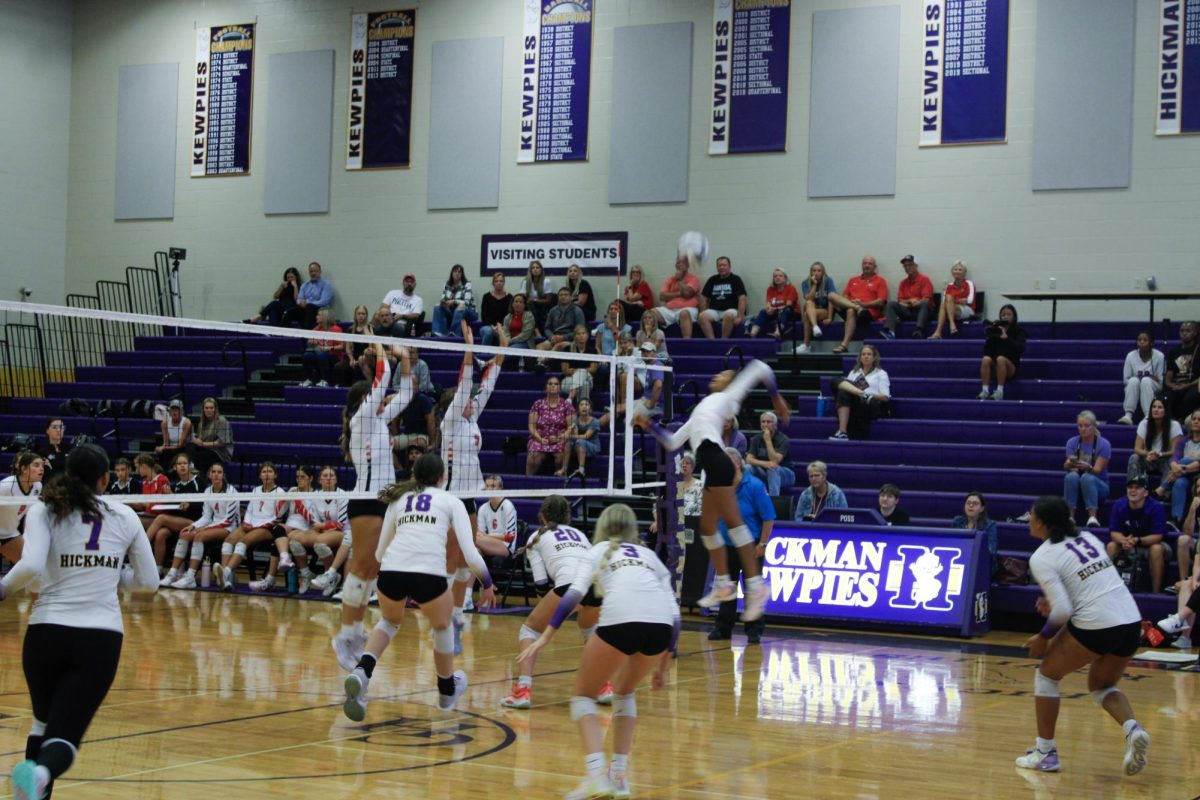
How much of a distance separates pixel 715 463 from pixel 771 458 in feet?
22.3

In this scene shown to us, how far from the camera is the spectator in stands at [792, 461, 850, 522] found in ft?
50.1

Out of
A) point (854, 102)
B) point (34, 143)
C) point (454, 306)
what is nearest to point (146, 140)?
point (34, 143)

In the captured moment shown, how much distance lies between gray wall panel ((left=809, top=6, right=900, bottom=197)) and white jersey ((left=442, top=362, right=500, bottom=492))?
9.26 meters

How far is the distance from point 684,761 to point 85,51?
69.6 ft

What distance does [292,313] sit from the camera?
22609 millimetres

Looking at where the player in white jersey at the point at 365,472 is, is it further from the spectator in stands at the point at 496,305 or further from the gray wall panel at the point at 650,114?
the gray wall panel at the point at 650,114

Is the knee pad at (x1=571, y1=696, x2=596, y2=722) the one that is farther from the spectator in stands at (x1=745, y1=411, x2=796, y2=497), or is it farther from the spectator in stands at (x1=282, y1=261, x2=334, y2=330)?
the spectator in stands at (x1=282, y1=261, x2=334, y2=330)

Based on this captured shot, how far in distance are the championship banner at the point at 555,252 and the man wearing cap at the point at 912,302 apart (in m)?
3.99

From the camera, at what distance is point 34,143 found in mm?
24781

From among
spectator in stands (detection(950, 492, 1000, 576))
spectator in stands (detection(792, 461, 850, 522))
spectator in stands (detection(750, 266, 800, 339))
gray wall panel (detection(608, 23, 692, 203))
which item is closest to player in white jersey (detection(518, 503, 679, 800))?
spectator in stands (detection(950, 492, 1000, 576))

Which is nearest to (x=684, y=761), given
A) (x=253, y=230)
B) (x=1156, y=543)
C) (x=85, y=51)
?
(x=1156, y=543)

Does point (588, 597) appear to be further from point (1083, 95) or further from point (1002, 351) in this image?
point (1083, 95)

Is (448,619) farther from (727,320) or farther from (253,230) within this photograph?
(253,230)

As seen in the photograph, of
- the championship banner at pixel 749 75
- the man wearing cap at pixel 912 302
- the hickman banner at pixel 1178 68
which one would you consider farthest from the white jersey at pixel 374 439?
the hickman banner at pixel 1178 68
